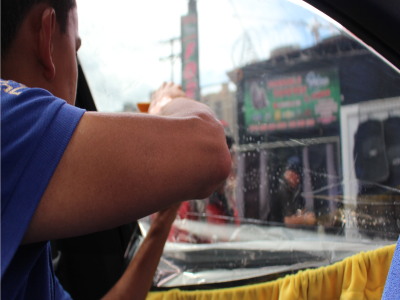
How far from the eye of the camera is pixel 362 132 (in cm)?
99

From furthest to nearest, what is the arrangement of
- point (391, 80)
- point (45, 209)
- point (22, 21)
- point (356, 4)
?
point (391, 80), point (356, 4), point (22, 21), point (45, 209)

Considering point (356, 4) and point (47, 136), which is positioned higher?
point (356, 4)

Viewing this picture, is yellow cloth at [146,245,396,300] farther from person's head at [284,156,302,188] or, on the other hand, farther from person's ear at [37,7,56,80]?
person's ear at [37,7,56,80]

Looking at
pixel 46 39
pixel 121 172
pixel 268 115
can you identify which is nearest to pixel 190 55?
pixel 268 115

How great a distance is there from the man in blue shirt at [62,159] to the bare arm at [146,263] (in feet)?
1.39

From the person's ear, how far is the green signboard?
0.81 meters

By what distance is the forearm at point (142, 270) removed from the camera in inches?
37.6

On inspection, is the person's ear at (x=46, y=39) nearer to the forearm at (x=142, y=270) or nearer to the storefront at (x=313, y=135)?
the forearm at (x=142, y=270)

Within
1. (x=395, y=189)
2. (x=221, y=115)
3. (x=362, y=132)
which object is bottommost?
(x=395, y=189)

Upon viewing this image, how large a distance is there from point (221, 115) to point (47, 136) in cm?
97

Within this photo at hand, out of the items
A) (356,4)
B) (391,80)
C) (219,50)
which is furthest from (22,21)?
(391,80)

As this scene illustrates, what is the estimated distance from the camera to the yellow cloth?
902 millimetres

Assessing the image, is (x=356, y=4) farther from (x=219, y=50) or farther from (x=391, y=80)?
(x=219, y=50)

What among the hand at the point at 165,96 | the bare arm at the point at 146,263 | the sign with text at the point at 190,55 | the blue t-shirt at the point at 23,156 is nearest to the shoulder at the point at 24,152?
the blue t-shirt at the point at 23,156
